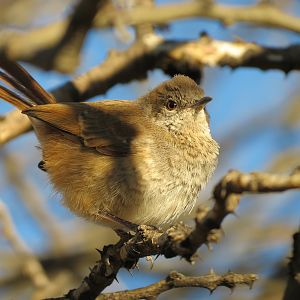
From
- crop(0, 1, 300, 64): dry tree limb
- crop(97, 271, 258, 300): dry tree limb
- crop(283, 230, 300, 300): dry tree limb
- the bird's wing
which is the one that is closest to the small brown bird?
the bird's wing

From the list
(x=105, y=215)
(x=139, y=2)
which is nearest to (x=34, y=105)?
(x=105, y=215)

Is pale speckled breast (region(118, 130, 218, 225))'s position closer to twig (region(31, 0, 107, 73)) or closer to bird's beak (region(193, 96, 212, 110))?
bird's beak (region(193, 96, 212, 110))

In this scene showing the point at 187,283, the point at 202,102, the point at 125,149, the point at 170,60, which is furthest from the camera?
the point at 170,60

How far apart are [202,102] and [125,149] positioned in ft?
2.18

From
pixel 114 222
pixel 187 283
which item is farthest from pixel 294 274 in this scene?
pixel 114 222

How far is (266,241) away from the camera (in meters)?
6.29

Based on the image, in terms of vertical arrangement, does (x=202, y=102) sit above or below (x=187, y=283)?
above

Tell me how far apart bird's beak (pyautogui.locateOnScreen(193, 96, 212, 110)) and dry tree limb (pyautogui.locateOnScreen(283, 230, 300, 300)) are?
158 cm

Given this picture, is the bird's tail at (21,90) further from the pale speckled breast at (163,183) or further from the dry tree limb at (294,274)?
the dry tree limb at (294,274)

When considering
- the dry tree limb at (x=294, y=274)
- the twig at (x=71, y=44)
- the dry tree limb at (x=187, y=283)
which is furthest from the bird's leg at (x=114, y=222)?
the twig at (x=71, y=44)

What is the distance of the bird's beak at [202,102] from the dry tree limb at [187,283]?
5.70ft

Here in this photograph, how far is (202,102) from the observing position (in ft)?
15.4

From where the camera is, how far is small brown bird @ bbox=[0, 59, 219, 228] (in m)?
4.30

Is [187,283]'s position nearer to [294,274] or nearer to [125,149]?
[294,274]
